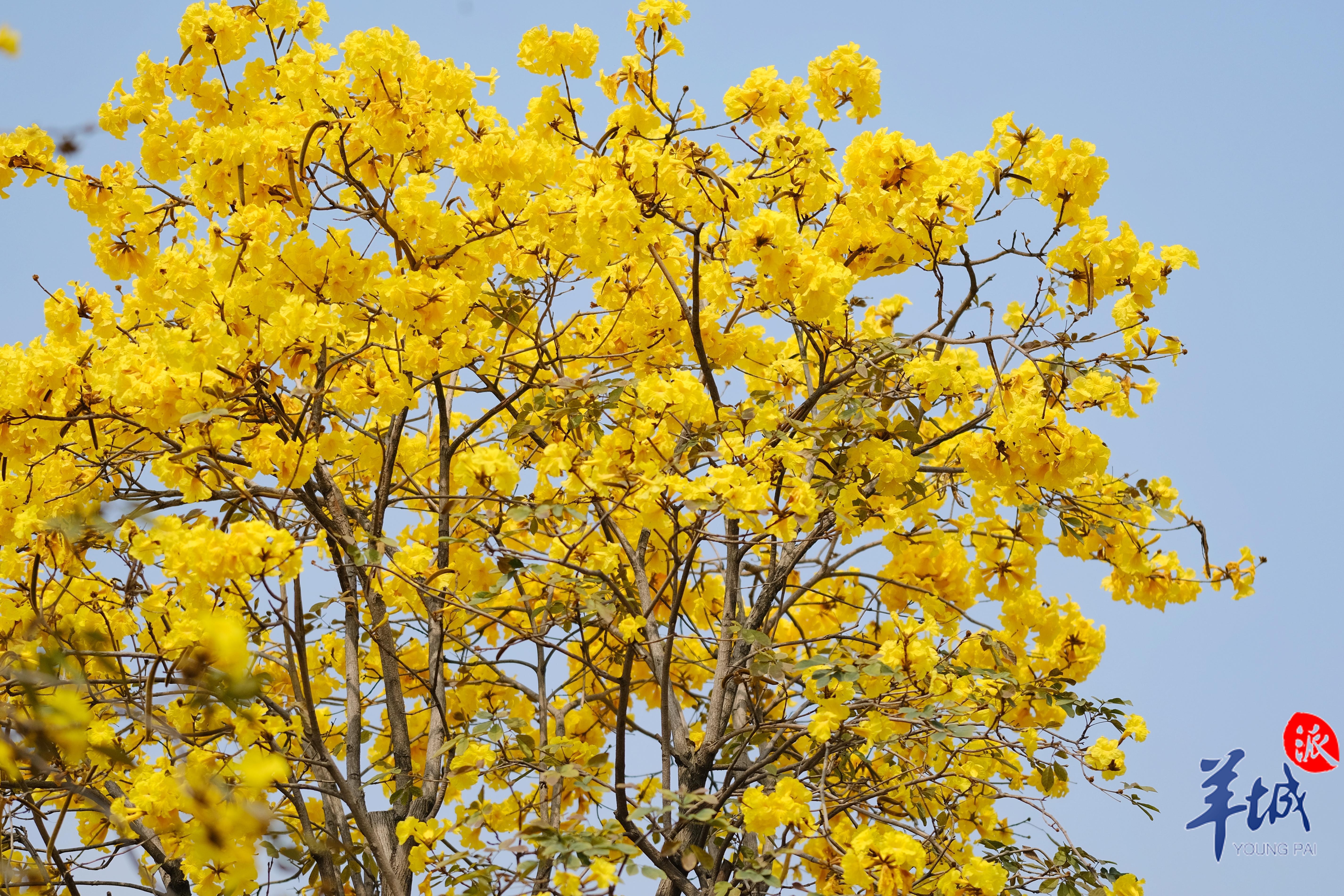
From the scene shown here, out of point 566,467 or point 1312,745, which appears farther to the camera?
point 1312,745

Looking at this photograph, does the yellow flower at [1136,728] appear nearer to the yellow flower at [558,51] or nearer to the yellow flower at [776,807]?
the yellow flower at [776,807]

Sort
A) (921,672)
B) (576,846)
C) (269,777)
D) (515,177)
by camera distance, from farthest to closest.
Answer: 1. (515,177)
2. (921,672)
3. (576,846)
4. (269,777)

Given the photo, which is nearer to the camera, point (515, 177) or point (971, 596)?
point (515, 177)

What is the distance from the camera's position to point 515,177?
11.8 feet

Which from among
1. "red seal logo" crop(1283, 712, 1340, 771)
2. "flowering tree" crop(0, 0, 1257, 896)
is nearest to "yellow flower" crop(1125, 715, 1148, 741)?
"flowering tree" crop(0, 0, 1257, 896)

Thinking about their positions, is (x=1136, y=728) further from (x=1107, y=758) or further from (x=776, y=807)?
(x=776, y=807)

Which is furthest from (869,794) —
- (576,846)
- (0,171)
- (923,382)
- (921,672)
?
(0,171)

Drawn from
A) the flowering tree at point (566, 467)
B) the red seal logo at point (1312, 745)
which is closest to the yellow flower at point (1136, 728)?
the flowering tree at point (566, 467)

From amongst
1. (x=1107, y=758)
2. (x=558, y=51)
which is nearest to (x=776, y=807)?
(x=1107, y=758)

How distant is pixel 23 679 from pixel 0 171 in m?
2.37

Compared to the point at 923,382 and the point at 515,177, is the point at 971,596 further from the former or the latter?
the point at 515,177

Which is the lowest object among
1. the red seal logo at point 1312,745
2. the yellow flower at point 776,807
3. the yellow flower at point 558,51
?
the yellow flower at point 776,807

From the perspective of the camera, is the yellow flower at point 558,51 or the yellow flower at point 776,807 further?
the yellow flower at point 558,51

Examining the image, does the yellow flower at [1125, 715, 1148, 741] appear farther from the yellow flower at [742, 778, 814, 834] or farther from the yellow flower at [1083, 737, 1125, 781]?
the yellow flower at [742, 778, 814, 834]
